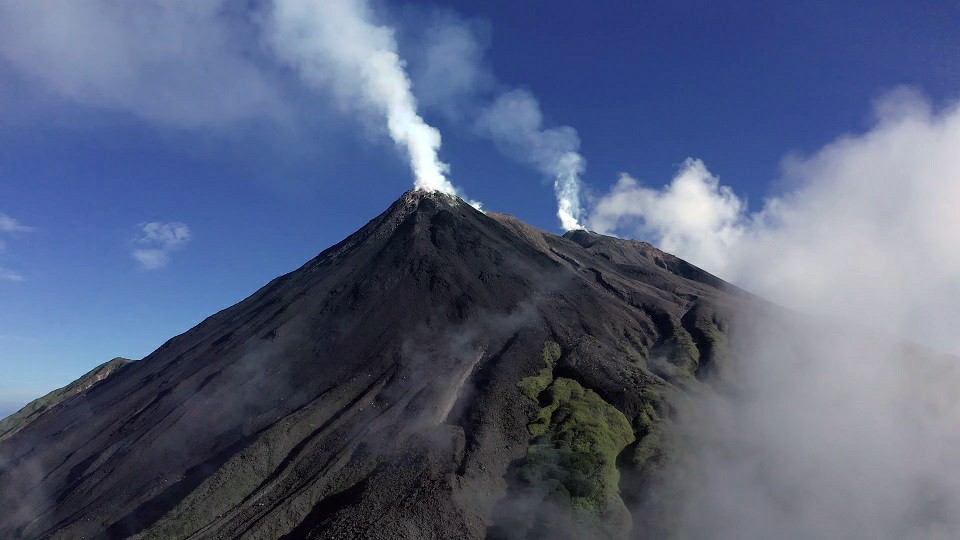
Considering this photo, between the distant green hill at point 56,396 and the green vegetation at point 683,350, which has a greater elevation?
the green vegetation at point 683,350

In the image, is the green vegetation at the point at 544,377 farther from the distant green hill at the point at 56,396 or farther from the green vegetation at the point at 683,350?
the distant green hill at the point at 56,396

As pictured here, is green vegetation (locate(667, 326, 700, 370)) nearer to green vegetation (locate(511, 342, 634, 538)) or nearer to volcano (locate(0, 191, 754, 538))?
volcano (locate(0, 191, 754, 538))

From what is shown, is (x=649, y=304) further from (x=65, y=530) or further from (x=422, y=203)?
(x=65, y=530)

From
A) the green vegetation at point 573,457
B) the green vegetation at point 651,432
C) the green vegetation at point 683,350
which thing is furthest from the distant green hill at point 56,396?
the green vegetation at point 683,350

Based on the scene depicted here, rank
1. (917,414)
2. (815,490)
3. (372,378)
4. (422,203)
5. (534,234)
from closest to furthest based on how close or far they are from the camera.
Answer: (815,490), (372,378), (917,414), (422,203), (534,234)

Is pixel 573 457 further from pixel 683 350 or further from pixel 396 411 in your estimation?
pixel 683 350

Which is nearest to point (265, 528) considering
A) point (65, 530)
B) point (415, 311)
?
point (65, 530)
